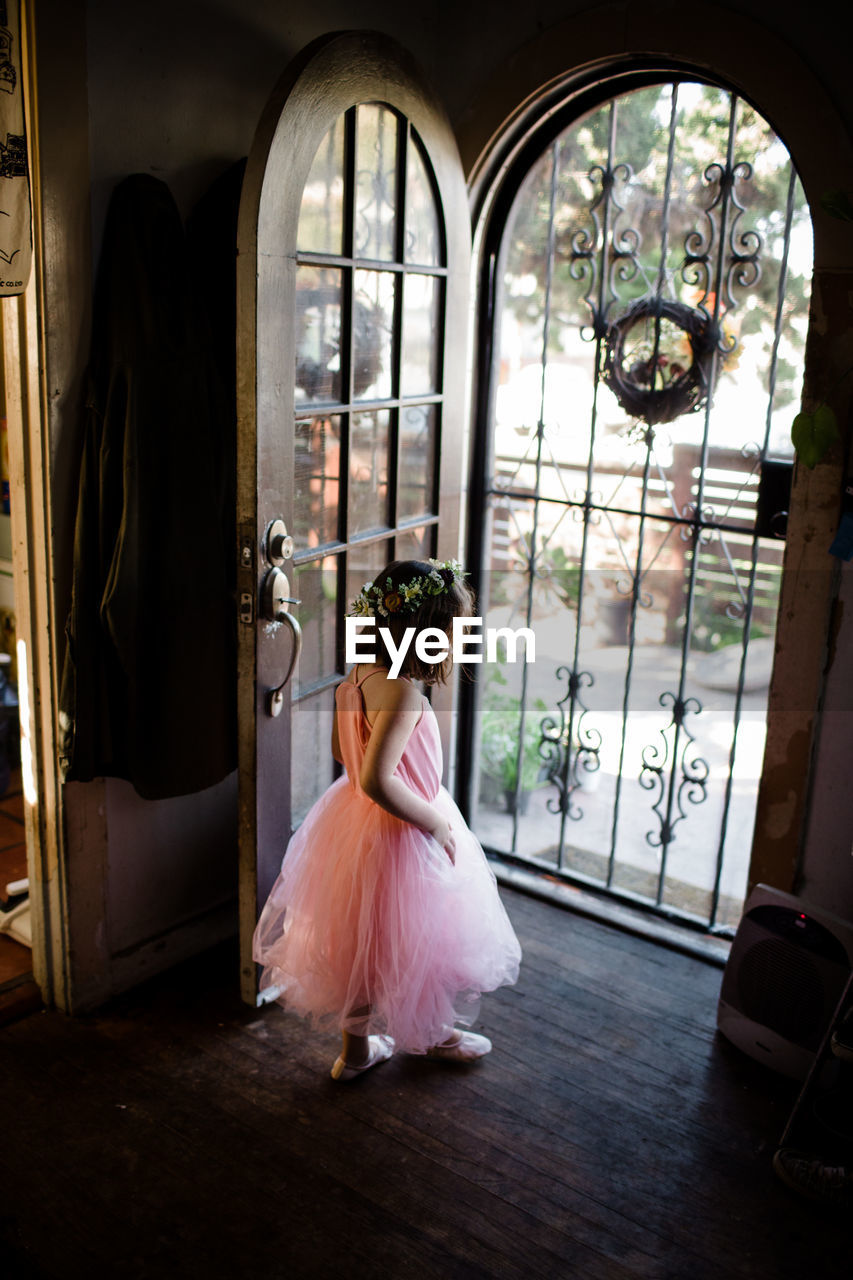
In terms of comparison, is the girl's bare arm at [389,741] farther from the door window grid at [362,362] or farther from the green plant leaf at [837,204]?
the green plant leaf at [837,204]

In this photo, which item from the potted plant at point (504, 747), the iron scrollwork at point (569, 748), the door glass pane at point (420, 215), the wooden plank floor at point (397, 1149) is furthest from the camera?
the potted plant at point (504, 747)

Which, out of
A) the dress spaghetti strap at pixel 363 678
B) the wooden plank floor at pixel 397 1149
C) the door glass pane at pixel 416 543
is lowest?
the wooden plank floor at pixel 397 1149

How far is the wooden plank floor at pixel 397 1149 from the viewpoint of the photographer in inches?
82.5

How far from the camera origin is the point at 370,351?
9.18ft

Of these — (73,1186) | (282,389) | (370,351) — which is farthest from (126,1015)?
(370,351)

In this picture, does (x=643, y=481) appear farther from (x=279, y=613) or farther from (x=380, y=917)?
(x=380, y=917)

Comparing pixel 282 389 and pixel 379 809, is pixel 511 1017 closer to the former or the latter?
pixel 379 809

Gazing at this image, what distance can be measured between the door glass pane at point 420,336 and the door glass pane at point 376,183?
145 mm

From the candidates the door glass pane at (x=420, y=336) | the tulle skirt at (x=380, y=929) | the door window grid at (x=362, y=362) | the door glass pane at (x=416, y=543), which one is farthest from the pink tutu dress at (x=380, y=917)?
the door glass pane at (x=420, y=336)

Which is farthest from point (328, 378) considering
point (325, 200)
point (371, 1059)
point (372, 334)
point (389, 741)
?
point (371, 1059)

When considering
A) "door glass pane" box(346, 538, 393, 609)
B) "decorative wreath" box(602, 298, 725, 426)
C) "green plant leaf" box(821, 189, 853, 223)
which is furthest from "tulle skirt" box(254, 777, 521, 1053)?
"green plant leaf" box(821, 189, 853, 223)

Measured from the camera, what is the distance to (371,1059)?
261cm

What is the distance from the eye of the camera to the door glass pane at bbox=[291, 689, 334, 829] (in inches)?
110

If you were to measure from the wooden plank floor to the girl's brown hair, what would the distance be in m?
1.02
